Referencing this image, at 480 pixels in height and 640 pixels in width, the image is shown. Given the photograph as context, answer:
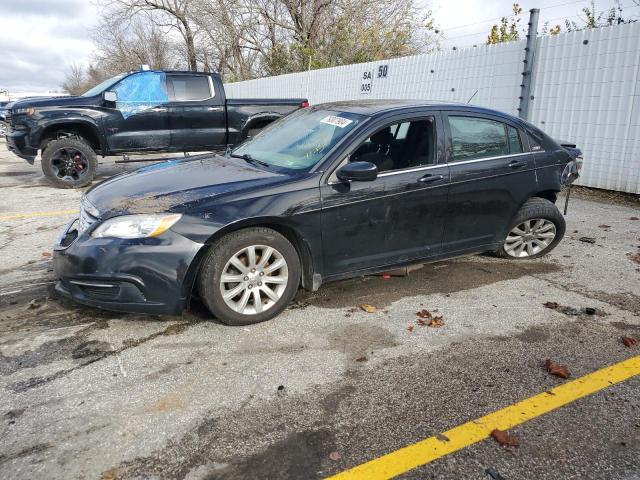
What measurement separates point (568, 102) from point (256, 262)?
759cm

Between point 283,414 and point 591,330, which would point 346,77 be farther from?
point 283,414

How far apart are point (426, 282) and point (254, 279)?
1738 millimetres

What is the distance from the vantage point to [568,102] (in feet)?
28.7

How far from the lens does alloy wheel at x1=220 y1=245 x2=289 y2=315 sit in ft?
11.2

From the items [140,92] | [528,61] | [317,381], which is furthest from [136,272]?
[528,61]

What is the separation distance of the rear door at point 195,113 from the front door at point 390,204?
21.2 ft

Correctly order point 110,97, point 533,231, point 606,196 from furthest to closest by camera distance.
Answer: point 110,97, point 606,196, point 533,231

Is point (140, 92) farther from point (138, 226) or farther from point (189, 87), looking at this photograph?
point (138, 226)

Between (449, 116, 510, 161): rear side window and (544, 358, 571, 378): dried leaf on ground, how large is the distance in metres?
1.87

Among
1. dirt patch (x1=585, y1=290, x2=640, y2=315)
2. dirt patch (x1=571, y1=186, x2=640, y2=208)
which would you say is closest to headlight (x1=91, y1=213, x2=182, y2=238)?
dirt patch (x1=585, y1=290, x2=640, y2=315)

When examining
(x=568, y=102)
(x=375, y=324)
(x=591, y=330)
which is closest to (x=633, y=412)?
(x=591, y=330)

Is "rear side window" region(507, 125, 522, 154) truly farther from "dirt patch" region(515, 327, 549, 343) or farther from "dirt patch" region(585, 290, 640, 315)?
"dirt patch" region(515, 327, 549, 343)

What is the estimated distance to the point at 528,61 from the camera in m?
9.19

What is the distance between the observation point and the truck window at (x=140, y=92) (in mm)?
9098
